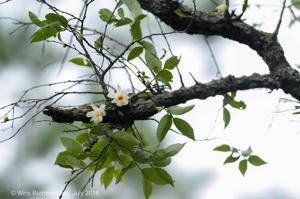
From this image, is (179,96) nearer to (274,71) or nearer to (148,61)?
(148,61)

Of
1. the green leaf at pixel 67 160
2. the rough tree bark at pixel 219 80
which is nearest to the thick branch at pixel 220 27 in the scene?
the rough tree bark at pixel 219 80

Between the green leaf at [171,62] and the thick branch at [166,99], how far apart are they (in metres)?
0.05

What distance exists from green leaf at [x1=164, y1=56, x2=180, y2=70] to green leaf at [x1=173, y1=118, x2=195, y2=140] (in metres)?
0.10

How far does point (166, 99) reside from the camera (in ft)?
3.00

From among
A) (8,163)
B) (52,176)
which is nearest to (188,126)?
(52,176)

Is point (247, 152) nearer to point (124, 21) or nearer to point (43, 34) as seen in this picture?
point (124, 21)

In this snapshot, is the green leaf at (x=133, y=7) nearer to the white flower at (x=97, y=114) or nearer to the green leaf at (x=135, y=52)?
the green leaf at (x=135, y=52)

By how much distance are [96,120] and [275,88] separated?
0.38 m

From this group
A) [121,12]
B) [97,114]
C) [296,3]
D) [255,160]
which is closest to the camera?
[97,114]

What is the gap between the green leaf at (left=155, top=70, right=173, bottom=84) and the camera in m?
0.90

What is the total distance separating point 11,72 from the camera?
11.8ft

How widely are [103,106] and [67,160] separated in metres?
0.14

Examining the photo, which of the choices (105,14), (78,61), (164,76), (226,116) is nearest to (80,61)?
(78,61)

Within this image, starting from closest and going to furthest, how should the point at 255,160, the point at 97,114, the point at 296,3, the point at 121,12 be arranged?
the point at 97,114 → the point at 121,12 → the point at 255,160 → the point at 296,3
